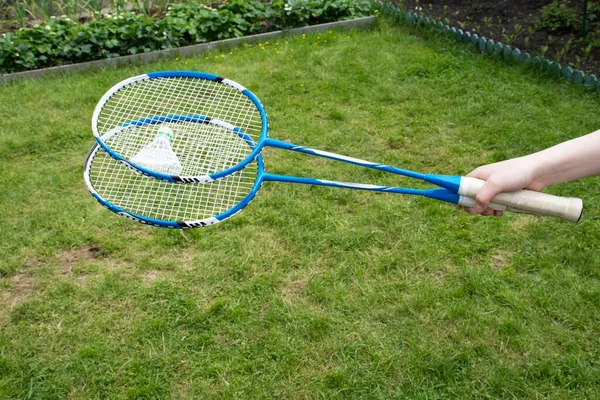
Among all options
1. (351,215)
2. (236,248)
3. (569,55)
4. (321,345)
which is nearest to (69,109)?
(236,248)

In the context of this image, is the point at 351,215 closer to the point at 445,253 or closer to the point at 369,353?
the point at 445,253

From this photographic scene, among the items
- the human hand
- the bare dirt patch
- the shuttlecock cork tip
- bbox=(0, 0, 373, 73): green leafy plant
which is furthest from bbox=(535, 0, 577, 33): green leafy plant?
the shuttlecock cork tip

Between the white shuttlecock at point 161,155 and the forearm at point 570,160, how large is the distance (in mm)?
1620

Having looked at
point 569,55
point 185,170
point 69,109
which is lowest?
point 69,109

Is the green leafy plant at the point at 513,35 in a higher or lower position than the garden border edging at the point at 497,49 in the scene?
higher

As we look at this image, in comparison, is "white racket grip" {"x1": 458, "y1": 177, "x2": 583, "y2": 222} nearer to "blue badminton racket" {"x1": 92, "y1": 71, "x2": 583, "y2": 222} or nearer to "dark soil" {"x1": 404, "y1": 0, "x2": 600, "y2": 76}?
"blue badminton racket" {"x1": 92, "y1": 71, "x2": 583, "y2": 222}

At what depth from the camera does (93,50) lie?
6.00 meters

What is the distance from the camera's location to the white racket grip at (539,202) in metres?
A: 2.26

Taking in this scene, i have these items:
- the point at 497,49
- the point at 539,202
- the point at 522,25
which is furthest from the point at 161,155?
the point at 522,25

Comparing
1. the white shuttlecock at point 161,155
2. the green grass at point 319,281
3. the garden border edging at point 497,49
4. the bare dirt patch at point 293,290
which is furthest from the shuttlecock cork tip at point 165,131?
the garden border edging at point 497,49

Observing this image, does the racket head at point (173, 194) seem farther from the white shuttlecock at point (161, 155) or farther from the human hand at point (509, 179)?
the human hand at point (509, 179)

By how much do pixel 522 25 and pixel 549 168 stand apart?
4402 millimetres

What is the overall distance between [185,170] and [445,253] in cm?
155

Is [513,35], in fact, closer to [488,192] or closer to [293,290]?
[293,290]
